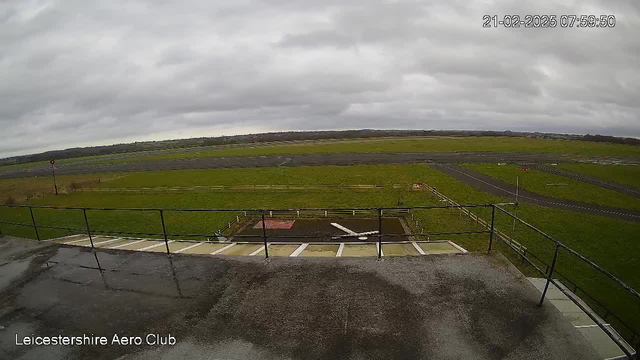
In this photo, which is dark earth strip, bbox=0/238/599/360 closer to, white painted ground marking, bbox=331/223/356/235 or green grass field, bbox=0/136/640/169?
white painted ground marking, bbox=331/223/356/235

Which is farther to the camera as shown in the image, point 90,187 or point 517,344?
point 90,187

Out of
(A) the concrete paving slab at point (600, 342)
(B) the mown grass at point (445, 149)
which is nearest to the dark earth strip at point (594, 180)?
(B) the mown grass at point (445, 149)

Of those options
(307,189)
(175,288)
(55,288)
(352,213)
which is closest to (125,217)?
(307,189)

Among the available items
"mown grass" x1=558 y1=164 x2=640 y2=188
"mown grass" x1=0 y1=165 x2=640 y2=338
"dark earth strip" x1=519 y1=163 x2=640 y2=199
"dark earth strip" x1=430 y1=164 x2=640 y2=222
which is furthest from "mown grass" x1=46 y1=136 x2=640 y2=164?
"dark earth strip" x1=430 y1=164 x2=640 y2=222

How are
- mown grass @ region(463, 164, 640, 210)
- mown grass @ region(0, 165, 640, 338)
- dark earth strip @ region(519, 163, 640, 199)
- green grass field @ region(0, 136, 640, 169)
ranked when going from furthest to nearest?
1. green grass field @ region(0, 136, 640, 169)
2. dark earth strip @ region(519, 163, 640, 199)
3. mown grass @ region(463, 164, 640, 210)
4. mown grass @ region(0, 165, 640, 338)

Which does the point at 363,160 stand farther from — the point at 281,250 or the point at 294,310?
the point at 294,310

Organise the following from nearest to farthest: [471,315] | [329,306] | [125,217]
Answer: [471,315], [329,306], [125,217]

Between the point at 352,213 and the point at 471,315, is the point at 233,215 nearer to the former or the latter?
the point at 352,213
